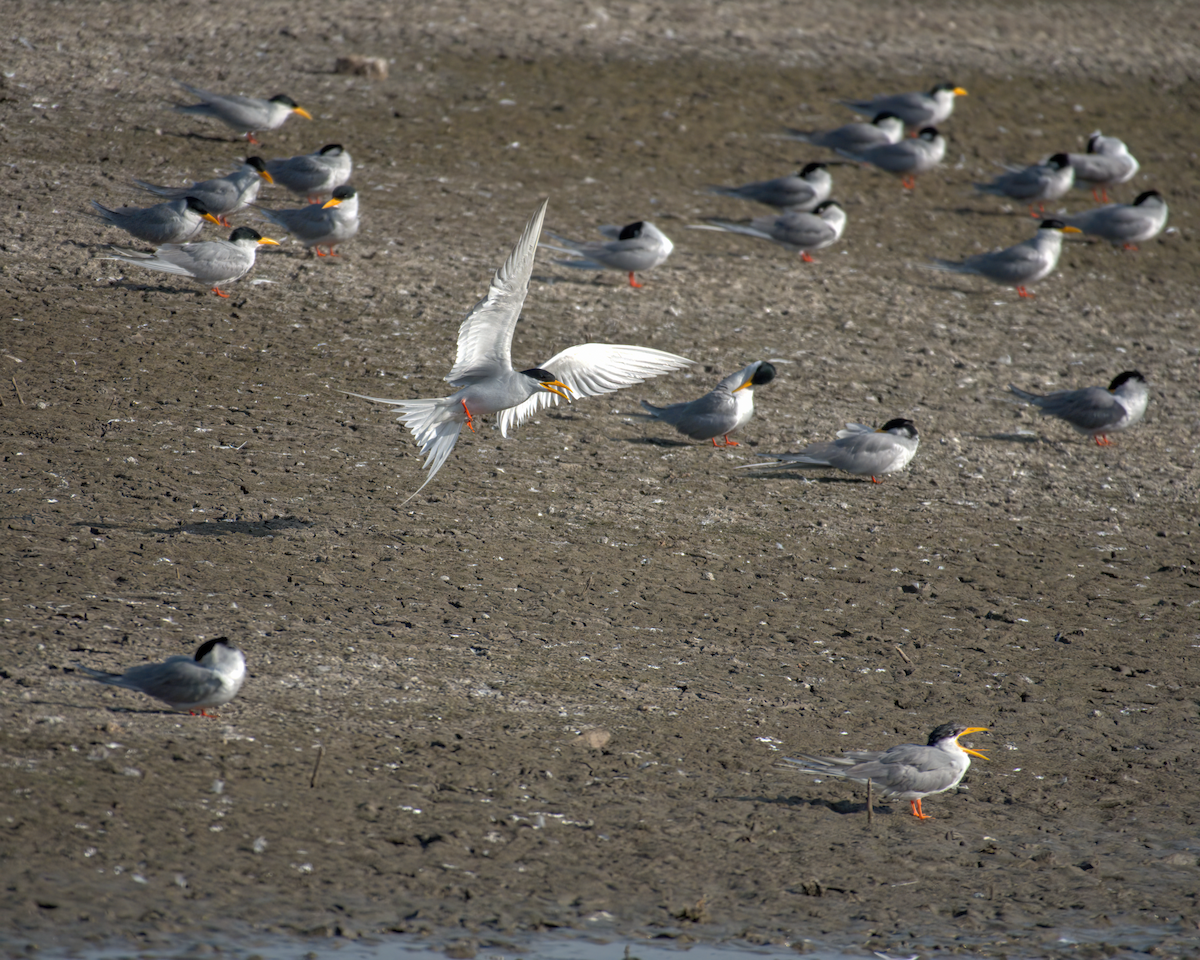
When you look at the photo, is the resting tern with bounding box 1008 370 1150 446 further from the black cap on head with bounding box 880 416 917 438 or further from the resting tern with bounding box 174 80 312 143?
the resting tern with bounding box 174 80 312 143

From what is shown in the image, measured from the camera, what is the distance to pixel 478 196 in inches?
518

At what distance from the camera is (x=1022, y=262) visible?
12.4 meters

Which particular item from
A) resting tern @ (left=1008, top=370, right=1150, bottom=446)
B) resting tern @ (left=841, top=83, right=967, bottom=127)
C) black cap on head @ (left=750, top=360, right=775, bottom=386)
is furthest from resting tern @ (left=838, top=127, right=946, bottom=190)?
black cap on head @ (left=750, top=360, right=775, bottom=386)

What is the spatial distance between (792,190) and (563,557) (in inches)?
284

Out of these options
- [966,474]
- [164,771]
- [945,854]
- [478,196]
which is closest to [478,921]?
[164,771]

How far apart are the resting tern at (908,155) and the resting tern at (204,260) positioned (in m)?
7.94

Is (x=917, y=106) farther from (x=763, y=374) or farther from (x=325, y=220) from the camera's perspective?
(x=325, y=220)

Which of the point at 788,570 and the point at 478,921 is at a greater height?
the point at 478,921

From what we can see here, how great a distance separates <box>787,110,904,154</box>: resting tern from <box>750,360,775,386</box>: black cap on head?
256 inches

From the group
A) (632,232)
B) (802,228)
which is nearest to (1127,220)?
(802,228)

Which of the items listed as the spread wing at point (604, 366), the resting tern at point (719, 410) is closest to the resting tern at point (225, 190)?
the resting tern at point (719, 410)

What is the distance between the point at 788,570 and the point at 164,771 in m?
4.17

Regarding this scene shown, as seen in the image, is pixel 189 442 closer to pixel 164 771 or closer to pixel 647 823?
pixel 164 771

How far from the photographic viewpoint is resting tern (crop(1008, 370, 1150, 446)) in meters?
9.96
